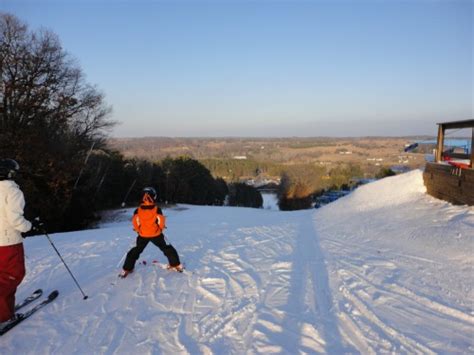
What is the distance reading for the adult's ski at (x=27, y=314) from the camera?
3.95 meters

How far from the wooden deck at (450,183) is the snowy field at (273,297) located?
0.36 meters

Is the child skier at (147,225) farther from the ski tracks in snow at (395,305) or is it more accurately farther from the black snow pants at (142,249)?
the ski tracks in snow at (395,305)

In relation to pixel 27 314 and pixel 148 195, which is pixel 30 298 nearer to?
pixel 27 314

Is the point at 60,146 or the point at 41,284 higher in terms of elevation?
the point at 60,146

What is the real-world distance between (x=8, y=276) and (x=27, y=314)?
64 cm

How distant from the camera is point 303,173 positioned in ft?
207

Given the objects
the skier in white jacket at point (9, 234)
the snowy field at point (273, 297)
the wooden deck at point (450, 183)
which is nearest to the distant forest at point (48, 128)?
the snowy field at point (273, 297)

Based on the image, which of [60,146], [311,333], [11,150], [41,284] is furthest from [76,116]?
[311,333]

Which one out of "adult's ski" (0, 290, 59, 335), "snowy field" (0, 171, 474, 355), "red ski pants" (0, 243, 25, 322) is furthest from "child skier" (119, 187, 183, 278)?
"red ski pants" (0, 243, 25, 322)

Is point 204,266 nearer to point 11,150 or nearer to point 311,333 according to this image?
point 311,333

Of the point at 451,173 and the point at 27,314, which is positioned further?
the point at 451,173

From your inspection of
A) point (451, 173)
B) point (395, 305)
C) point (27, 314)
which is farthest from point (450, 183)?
point (27, 314)

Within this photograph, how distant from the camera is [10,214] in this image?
160 inches

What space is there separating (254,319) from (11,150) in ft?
51.7
